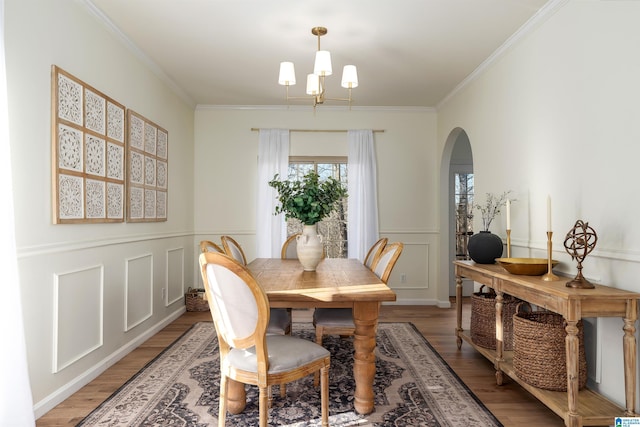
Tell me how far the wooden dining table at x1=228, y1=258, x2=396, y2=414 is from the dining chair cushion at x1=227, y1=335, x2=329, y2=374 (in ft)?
0.64

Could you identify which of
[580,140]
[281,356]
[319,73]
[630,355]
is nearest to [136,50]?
[319,73]

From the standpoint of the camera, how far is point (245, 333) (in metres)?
1.94

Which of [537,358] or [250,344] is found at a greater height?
[250,344]

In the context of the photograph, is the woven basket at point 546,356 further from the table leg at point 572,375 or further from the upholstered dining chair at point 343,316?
the upholstered dining chair at point 343,316

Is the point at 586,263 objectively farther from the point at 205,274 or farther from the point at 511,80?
the point at 205,274

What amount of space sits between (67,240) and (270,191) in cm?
301

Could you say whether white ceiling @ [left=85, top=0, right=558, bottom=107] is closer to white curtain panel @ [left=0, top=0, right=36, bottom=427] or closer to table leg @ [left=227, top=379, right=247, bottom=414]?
white curtain panel @ [left=0, top=0, right=36, bottom=427]

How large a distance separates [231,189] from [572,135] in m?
4.02

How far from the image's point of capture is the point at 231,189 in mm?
5656

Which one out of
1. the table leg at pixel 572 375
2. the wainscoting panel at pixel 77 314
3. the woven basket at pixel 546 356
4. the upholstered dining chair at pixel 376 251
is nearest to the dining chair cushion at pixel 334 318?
the upholstered dining chair at pixel 376 251

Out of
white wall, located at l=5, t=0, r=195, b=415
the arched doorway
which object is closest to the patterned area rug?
white wall, located at l=5, t=0, r=195, b=415

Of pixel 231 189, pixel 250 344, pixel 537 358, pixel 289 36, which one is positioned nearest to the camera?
pixel 250 344

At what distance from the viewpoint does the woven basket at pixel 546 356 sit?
2.38 m

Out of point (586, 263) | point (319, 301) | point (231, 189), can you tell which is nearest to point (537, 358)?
point (586, 263)
